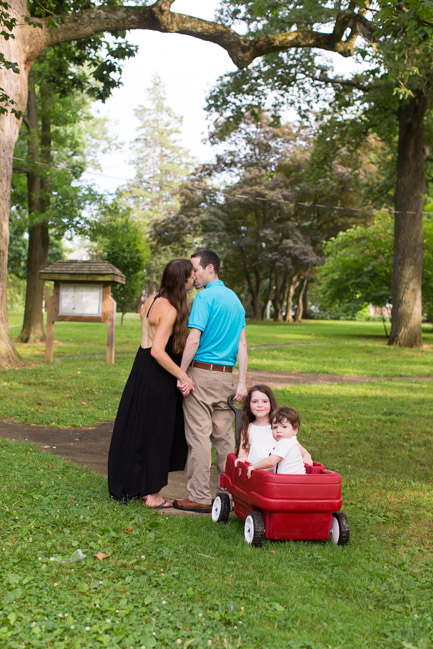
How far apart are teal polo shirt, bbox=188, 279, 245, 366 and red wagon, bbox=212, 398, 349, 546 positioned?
3.82ft

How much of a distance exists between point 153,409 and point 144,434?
21 centimetres

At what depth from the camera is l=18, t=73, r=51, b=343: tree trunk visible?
2230 cm

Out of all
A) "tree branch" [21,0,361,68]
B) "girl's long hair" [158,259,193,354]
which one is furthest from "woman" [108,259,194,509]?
"tree branch" [21,0,361,68]

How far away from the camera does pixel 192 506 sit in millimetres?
5746

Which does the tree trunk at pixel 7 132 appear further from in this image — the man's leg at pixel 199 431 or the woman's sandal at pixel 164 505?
the woman's sandal at pixel 164 505

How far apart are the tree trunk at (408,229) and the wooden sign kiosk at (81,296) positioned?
1278 cm

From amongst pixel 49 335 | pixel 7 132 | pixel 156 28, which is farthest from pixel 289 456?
pixel 49 335

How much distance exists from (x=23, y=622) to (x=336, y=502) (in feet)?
7.30

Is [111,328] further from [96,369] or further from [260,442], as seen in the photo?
[260,442]

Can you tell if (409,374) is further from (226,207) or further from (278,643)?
(226,207)

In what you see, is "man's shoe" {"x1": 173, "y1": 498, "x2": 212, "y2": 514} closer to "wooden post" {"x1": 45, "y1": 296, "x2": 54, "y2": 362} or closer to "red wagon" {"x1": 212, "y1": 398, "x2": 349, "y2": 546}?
"red wagon" {"x1": 212, "y1": 398, "x2": 349, "y2": 546}

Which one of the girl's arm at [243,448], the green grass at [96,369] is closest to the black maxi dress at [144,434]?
the girl's arm at [243,448]

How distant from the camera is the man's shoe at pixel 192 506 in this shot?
571 centimetres

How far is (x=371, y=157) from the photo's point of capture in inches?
1833
